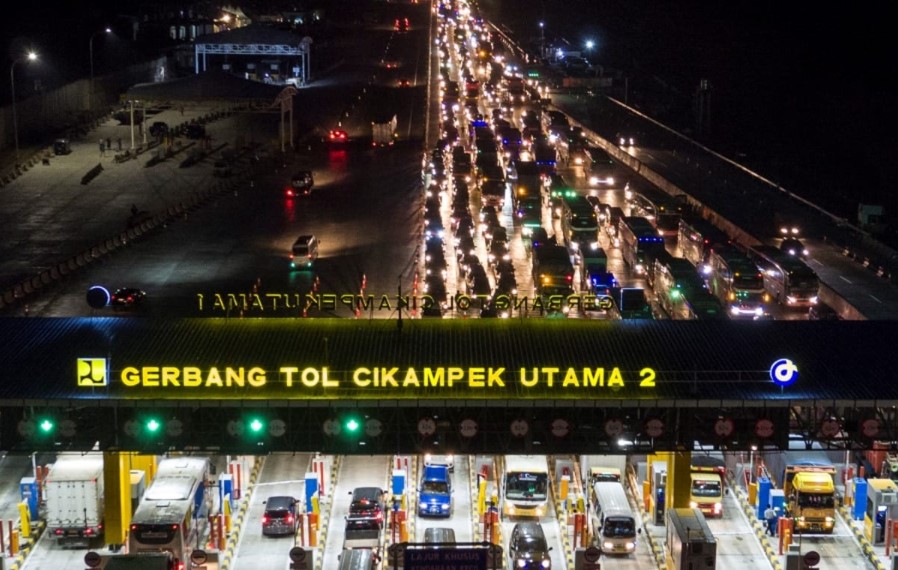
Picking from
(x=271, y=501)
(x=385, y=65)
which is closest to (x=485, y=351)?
(x=271, y=501)

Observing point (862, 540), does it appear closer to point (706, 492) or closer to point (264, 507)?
point (706, 492)


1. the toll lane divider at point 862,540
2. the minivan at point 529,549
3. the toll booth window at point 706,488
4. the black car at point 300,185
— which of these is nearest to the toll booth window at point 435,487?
the minivan at point 529,549

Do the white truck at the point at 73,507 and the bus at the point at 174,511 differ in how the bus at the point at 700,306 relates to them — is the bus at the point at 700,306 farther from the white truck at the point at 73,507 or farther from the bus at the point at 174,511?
the white truck at the point at 73,507

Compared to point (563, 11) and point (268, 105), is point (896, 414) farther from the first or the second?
point (563, 11)

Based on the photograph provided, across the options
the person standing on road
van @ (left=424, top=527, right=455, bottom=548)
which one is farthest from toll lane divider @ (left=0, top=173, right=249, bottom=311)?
the person standing on road

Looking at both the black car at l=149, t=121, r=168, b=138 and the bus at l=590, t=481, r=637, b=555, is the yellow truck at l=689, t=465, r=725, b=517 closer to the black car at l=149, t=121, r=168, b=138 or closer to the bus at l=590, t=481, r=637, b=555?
the bus at l=590, t=481, r=637, b=555
